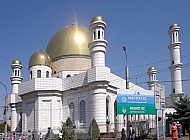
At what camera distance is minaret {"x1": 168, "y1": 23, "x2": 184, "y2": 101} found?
48.7 m

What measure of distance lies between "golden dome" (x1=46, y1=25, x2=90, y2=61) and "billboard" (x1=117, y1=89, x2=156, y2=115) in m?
23.2

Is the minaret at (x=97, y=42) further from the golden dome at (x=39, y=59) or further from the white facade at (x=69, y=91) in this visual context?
the golden dome at (x=39, y=59)

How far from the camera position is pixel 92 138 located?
106 ft

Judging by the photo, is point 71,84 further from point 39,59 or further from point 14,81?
point 14,81

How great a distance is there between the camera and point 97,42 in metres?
40.6

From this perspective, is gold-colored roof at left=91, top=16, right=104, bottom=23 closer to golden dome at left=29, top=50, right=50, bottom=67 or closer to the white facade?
the white facade

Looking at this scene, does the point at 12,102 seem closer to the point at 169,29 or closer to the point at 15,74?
the point at 15,74

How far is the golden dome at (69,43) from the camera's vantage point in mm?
49375

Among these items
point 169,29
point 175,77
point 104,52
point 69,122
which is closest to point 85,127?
point 69,122

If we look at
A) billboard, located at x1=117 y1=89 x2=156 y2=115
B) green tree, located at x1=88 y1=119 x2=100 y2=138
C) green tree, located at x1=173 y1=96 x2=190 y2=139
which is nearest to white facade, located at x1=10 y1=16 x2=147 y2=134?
green tree, located at x1=88 y1=119 x2=100 y2=138

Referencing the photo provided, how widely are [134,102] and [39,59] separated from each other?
80.7 feet

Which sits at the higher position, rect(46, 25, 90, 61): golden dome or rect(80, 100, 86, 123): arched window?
rect(46, 25, 90, 61): golden dome

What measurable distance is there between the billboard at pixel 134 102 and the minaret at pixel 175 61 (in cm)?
2296

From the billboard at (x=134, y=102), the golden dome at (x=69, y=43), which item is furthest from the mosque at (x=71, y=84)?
the billboard at (x=134, y=102)
